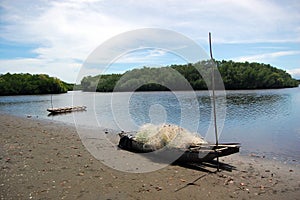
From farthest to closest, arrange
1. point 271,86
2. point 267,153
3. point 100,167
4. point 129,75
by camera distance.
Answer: point 271,86, point 129,75, point 267,153, point 100,167

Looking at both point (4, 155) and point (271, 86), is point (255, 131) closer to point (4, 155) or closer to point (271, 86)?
point (4, 155)

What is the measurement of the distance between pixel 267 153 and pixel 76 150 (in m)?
9.32

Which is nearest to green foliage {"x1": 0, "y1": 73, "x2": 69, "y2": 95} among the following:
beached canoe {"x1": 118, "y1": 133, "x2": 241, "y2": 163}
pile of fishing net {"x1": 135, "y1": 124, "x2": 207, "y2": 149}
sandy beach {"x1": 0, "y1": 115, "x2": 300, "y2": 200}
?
sandy beach {"x1": 0, "y1": 115, "x2": 300, "y2": 200}

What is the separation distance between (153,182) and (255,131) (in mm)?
14373

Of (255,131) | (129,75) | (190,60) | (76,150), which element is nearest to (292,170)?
(190,60)

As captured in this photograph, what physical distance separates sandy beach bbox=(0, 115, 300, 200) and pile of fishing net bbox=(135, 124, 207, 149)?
3.35ft

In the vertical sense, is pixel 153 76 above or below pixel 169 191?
above

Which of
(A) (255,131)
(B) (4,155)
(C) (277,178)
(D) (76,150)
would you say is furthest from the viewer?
(A) (255,131)

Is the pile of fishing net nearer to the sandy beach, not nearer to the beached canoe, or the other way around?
the beached canoe

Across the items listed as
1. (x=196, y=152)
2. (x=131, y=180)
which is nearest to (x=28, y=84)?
(x=196, y=152)

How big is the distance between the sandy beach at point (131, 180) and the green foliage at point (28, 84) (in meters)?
109

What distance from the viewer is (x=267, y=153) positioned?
13281 millimetres

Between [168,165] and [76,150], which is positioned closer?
[168,165]

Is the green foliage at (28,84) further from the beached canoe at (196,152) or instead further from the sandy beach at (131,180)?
the beached canoe at (196,152)
